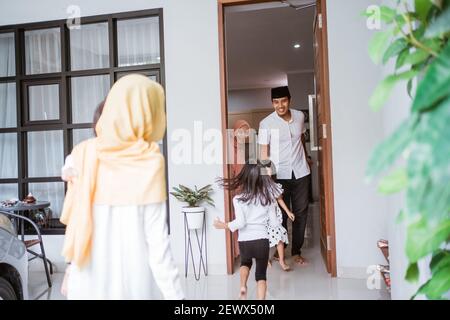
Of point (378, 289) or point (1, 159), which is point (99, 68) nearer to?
point (1, 159)

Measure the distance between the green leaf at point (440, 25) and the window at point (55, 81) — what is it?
7.59 ft

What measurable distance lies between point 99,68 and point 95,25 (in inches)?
14.7

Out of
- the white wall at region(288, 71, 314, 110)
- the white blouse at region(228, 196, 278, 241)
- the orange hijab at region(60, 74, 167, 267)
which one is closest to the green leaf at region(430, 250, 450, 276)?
the orange hijab at region(60, 74, 167, 267)

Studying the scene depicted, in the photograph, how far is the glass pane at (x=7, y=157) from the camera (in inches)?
118

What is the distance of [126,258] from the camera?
84 cm

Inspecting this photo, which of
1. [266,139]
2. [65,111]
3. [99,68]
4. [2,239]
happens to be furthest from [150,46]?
[2,239]

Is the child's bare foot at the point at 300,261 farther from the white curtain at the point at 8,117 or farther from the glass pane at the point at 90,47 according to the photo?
the white curtain at the point at 8,117

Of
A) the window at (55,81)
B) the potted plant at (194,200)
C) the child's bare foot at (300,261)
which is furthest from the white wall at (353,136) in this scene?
the window at (55,81)

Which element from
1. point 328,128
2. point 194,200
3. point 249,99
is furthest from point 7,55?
point 249,99

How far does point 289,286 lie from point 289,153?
3.73 ft

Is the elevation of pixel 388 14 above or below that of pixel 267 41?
below

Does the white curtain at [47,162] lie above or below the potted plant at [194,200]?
above

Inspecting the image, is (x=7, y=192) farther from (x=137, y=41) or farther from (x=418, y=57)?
(x=418, y=57)

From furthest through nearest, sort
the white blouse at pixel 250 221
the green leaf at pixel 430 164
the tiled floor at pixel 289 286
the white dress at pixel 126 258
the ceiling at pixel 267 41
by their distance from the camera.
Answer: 1. the ceiling at pixel 267 41
2. the tiled floor at pixel 289 286
3. the white blouse at pixel 250 221
4. the white dress at pixel 126 258
5. the green leaf at pixel 430 164
